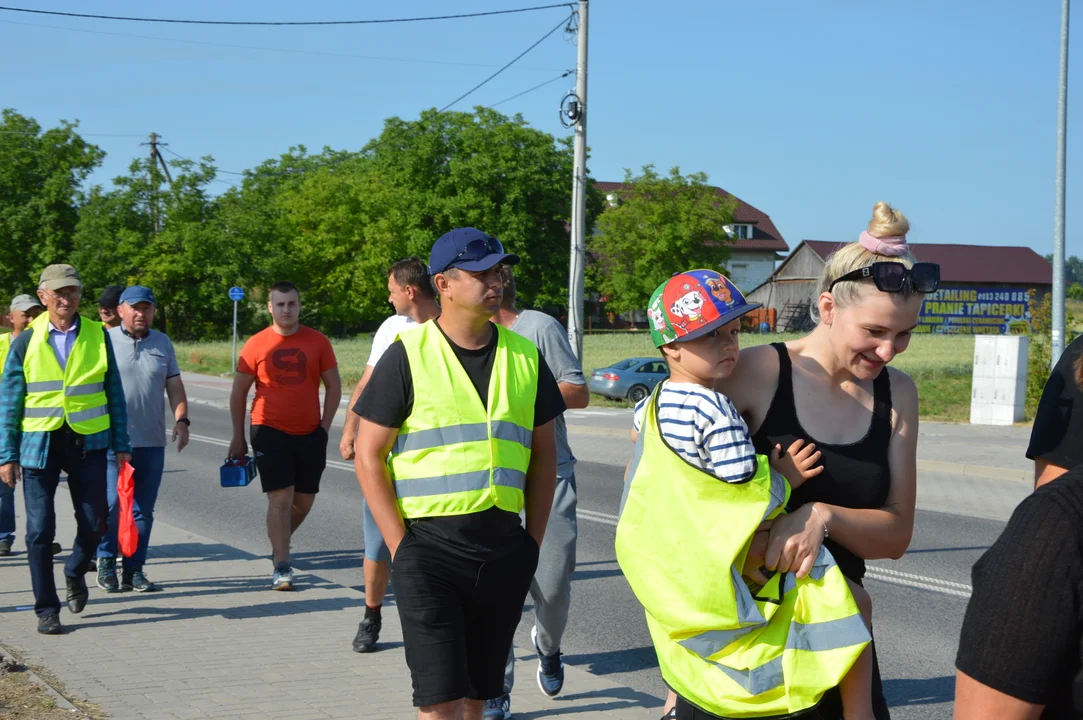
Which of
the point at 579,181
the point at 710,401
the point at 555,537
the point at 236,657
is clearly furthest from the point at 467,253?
the point at 579,181

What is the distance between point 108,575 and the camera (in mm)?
7594

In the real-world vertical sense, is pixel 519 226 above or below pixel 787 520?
above

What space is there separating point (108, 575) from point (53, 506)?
1.27 metres

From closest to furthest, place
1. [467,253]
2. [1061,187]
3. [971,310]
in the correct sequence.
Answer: [467,253]
[1061,187]
[971,310]

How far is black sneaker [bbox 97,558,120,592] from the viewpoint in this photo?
7555mm

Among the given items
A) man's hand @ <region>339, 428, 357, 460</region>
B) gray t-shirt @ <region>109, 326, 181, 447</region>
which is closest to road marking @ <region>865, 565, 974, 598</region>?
man's hand @ <region>339, 428, 357, 460</region>

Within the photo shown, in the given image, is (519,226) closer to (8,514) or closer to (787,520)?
(8,514)

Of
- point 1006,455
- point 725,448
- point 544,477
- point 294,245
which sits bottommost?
point 1006,455

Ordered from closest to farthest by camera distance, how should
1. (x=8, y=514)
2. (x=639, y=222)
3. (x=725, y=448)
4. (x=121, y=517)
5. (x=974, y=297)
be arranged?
1. (x=725, y=448)
2. (x=121, y=517)
3. (x=8, y=514)
4. (x=974, y=297)
5. (x=639, y=222)

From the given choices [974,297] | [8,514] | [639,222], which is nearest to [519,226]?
[639,222]

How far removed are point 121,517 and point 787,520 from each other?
5745mm

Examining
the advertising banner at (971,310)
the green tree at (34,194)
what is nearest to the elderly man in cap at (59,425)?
the green tree at (34,194)

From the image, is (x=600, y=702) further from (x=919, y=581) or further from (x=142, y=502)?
(x=919, y=581)

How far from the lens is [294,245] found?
253ft
